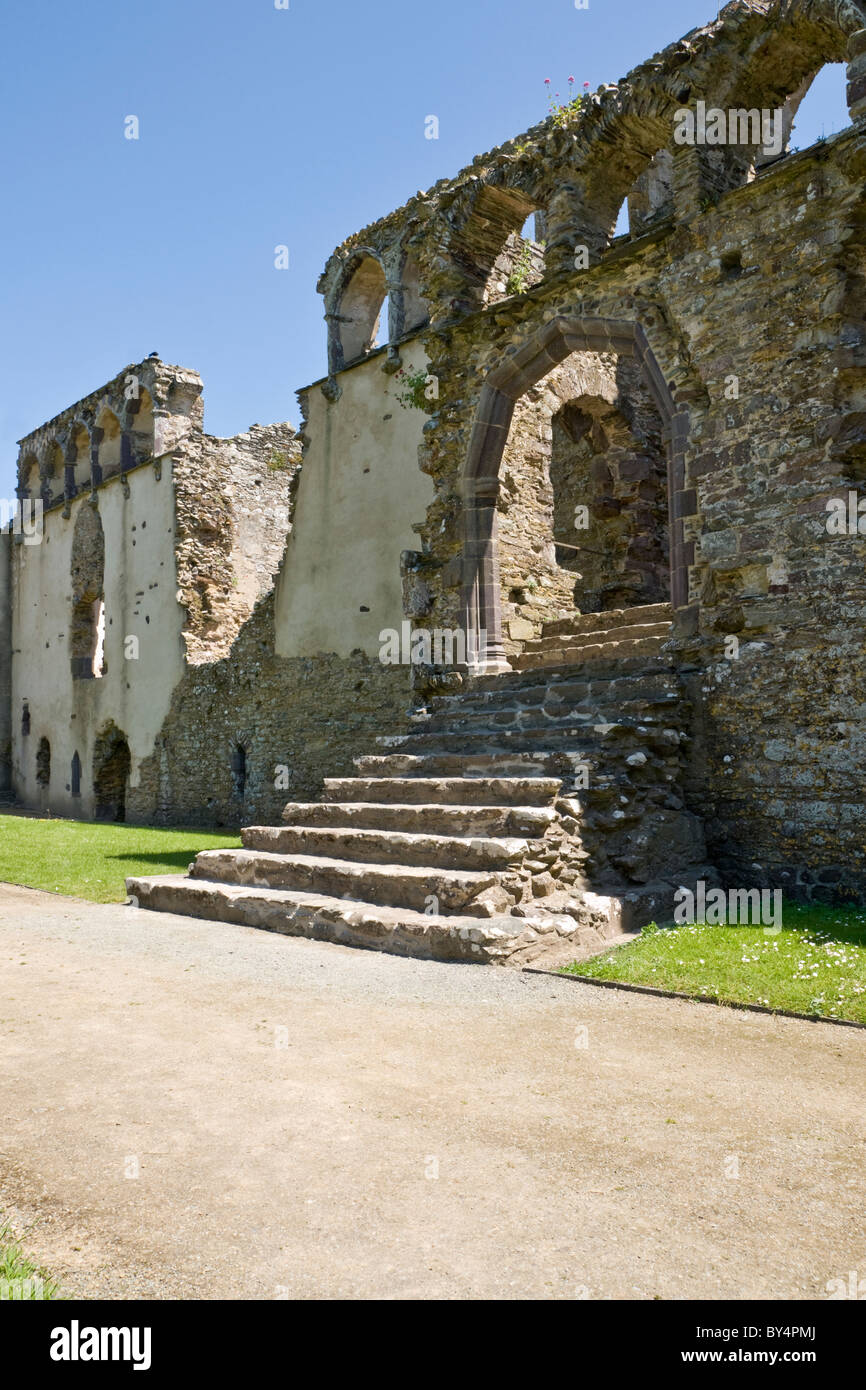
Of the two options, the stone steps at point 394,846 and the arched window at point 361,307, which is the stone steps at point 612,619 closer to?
the stone steps at point 394,846

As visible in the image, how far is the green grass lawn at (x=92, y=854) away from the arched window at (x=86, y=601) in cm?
679

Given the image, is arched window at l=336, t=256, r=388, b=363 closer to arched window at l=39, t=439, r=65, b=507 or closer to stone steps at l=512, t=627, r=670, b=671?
stone steps at l=512, t=627, r=670, b=671

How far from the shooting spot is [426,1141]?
3.28 meters

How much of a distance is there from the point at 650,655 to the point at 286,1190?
21.2 feet

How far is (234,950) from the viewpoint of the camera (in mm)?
6418

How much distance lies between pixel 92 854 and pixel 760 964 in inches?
343

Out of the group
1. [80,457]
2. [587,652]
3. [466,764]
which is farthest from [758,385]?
[80,457]

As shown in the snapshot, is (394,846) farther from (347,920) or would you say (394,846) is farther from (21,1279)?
(21,1279)

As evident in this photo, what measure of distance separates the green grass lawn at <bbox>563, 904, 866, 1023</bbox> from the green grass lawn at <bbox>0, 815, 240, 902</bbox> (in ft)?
16.0

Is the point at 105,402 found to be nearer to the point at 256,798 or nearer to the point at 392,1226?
the point at 256,798

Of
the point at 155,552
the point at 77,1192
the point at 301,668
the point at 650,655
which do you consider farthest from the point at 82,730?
the point at 77,1192

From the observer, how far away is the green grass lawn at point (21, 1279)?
89.0 inches

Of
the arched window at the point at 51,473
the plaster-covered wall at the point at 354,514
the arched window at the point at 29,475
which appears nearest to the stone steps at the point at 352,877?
the plaster-covered wall at the point at 354,514

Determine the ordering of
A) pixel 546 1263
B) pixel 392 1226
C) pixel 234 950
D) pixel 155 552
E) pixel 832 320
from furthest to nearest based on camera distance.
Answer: pixel 155 552 < pixel 832 320 < pixel 234 950 < pixel 392 1226 < pixel 546 1263
